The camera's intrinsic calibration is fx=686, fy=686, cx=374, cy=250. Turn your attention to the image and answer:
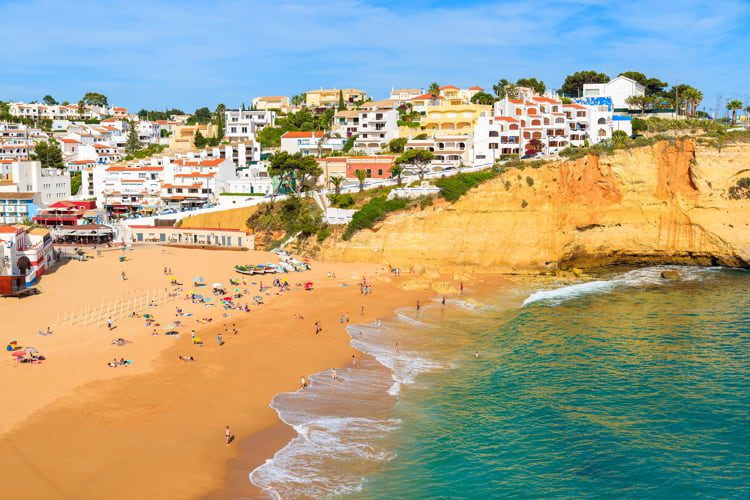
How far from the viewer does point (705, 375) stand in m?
31.4

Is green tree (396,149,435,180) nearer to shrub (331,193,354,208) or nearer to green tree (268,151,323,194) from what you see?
shrub (331,193,354,208)

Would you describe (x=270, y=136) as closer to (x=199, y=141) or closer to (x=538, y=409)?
(x=199, y=141)

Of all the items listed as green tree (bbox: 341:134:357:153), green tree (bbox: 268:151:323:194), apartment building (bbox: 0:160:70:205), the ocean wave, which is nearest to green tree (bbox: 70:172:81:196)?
apartment building (bbox: 0:160:70:205)

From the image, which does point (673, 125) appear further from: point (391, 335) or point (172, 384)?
point (172, 384)

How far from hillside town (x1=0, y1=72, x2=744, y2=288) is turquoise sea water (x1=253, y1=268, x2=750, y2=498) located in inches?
895

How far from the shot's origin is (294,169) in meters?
65.8

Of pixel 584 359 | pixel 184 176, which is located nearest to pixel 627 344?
pixel 584 359

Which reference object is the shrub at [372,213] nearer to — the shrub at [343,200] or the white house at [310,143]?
the shrub at [343,200]

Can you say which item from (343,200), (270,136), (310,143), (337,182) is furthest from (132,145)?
(343,200)

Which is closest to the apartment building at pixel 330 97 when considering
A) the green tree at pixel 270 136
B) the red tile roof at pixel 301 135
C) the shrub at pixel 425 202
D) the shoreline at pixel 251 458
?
the green tree at pixel 270 136

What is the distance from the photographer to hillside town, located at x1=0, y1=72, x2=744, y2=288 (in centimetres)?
6562

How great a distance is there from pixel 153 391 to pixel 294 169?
4008 centimetres

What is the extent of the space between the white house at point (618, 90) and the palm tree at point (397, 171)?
136 ft

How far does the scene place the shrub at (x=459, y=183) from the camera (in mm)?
57094
